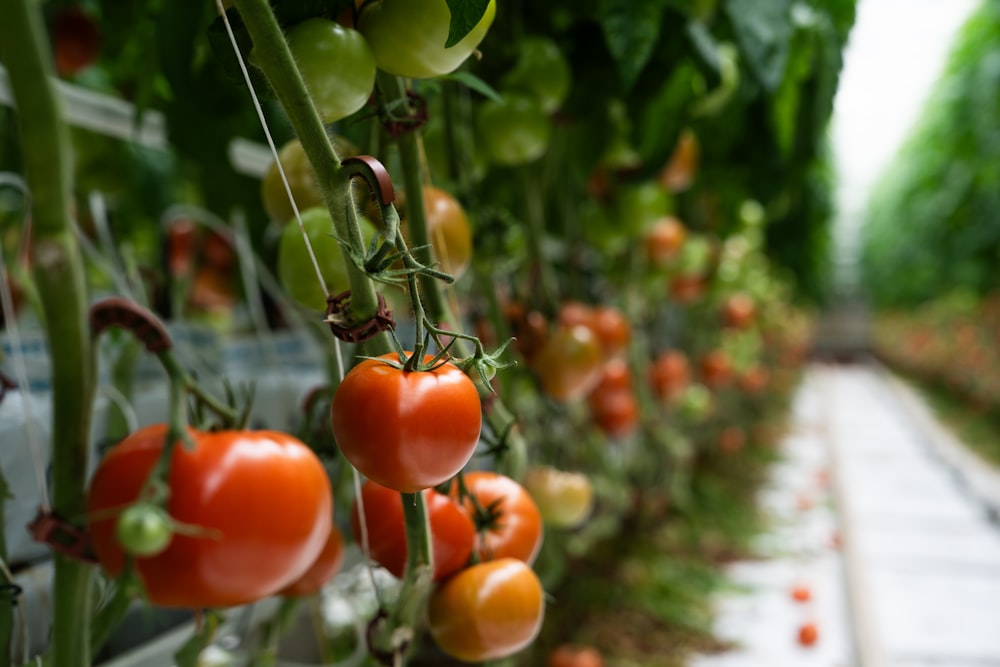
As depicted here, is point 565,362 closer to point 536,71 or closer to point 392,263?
point 536,71

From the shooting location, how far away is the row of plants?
0.27m

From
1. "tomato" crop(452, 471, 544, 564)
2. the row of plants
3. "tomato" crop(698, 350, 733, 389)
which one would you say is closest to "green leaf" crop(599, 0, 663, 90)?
the row of plants

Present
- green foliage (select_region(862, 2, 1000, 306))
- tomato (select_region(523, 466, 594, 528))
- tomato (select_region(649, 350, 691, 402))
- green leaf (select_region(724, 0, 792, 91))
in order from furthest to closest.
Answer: green foliage (select_region(862, 2, 1000, 306)) → tomato (select_region(649, 350, 691, 402)) → tomato (select_region(523, 466, 594, 528)) → green leaf (select_region(724, 0, 792, 91))

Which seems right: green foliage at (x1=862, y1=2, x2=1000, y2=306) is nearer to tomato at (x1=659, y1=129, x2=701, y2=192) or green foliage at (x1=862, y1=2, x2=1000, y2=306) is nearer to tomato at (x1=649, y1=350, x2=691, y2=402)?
tomato at (x1=649, y1=350, x2=691, y2=402)

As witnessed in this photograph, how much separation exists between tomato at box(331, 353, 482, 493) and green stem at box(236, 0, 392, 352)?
0.12 ft

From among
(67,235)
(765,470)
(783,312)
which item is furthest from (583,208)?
(783,312)

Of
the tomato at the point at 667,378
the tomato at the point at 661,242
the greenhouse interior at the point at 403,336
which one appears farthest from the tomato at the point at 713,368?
the tomato at the point at 661,242

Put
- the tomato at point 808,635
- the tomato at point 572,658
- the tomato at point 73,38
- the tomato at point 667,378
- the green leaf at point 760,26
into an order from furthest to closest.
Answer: the tomato at point 667,378, the tomato at point 808,635, the tomato at point 572,658, the tomato at point 73,38, the green leaf at point 760,26

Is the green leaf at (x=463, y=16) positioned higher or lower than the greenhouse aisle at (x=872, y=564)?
lower

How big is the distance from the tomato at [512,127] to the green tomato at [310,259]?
271mm

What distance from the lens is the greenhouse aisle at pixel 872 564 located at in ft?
5.38

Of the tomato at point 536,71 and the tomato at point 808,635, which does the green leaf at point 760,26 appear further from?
the tomato at point 808,635

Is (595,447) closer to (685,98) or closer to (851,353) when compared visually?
(685,98)

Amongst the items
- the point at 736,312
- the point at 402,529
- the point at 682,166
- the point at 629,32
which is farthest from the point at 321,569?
the point at 736,312
